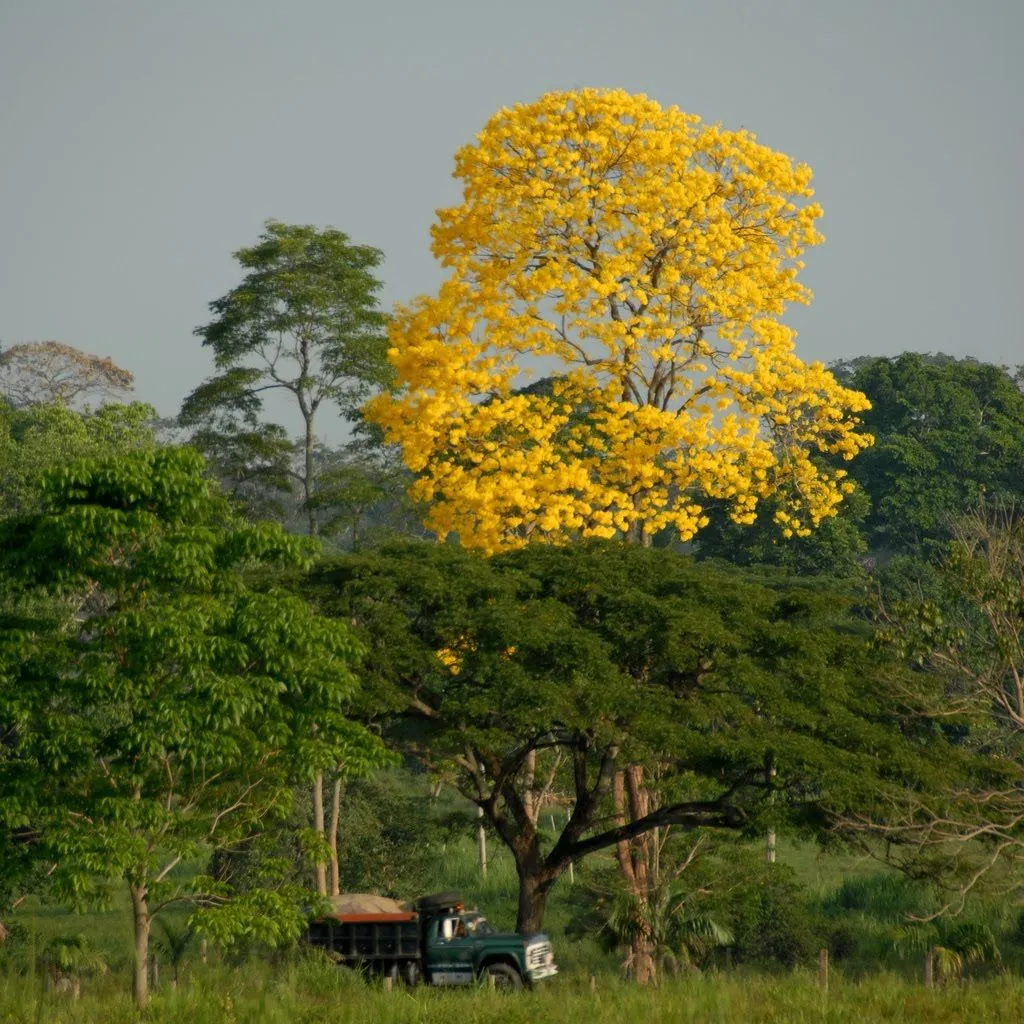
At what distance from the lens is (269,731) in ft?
67.6

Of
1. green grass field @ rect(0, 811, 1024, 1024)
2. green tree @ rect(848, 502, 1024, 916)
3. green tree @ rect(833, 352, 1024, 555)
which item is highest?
green tree @ rect(833, 352, 1024, 555)

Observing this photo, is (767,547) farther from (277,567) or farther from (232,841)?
(232,841)

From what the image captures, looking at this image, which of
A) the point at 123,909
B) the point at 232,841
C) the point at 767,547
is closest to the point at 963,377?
the point at 767,547

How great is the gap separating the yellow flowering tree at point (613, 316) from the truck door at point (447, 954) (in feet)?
22.0

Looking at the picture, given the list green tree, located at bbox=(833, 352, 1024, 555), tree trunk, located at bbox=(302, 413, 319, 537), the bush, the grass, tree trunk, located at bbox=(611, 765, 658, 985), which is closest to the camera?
the grass

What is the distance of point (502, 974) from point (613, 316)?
12069 mm

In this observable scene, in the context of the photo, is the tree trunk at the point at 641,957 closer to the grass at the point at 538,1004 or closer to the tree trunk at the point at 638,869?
the tree trunk at the point at 638,869

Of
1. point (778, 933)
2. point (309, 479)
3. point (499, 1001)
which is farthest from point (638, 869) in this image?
point (309, 479)

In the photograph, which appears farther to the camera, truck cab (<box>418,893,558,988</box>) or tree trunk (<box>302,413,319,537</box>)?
tree trunk (<box>302,413,319,537</box>)

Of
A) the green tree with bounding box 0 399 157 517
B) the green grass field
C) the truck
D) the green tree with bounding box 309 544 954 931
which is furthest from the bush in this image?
the green tree with bounding box 0 399 157 517

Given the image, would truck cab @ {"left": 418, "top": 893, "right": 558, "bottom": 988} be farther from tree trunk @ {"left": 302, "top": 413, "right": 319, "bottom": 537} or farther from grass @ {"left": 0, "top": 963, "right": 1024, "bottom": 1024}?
tree trunk @ {"left": 302, "top": 413, "right": 319, "bottom": 537}

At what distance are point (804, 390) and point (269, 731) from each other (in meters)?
14.5

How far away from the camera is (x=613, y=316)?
30.9 meters

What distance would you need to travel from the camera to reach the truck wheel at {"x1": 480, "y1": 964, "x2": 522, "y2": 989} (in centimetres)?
2573
